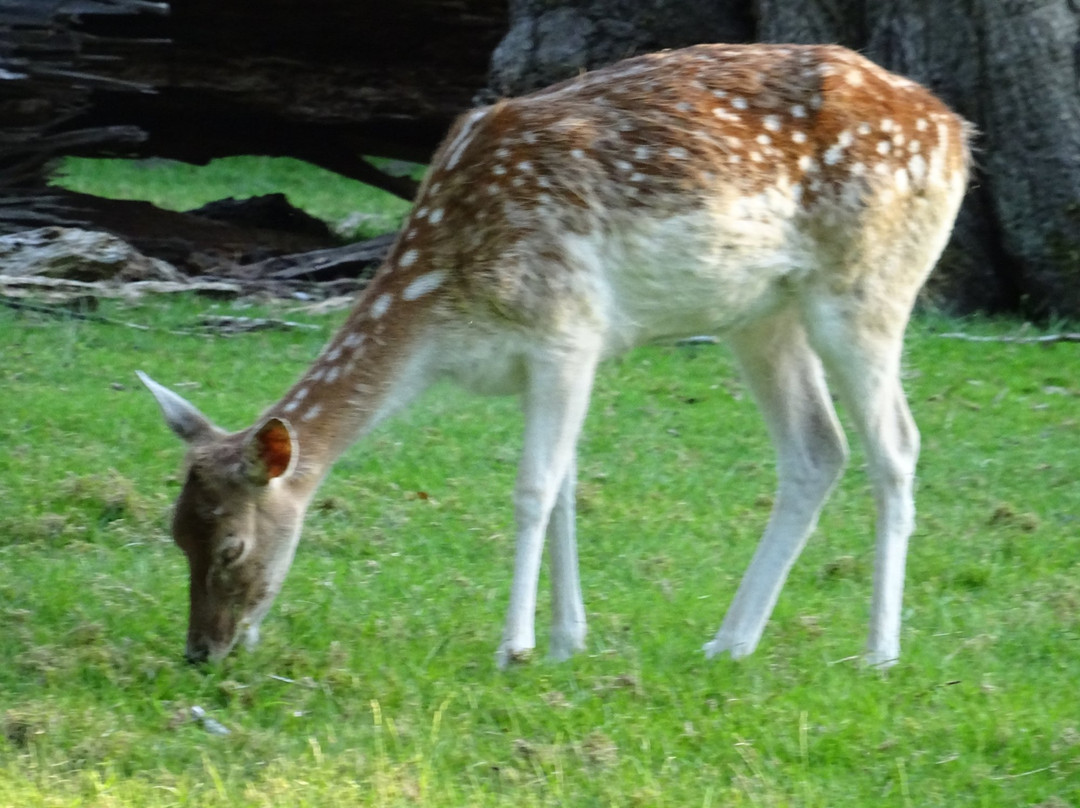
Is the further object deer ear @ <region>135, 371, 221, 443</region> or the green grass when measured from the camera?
deer ear @ <region>135, 371, 221, 443</region>

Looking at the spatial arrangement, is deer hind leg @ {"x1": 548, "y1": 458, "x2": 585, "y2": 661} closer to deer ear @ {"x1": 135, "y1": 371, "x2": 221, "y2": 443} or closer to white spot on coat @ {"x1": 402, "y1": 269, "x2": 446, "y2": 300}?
white spot on coat @ {"x1": 402, "y1": 269, "x2": 446, "y2": 300}

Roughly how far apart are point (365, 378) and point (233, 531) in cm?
66

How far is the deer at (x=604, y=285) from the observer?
5.24m

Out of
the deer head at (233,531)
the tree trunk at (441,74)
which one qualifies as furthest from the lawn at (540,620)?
the tree trunk at (441,74)

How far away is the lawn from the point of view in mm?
4363

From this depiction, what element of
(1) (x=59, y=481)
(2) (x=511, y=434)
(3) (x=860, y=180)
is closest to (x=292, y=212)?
(2) (x=511, y=434)

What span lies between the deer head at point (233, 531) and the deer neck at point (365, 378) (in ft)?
0.52

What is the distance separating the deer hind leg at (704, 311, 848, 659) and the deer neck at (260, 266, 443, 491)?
1.28 m

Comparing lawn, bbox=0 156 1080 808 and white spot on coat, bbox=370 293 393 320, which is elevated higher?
white spot on coat, bbox=370 293 393 320

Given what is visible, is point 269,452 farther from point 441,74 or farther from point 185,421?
point 441,74

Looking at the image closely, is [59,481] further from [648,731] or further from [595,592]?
[648,731]

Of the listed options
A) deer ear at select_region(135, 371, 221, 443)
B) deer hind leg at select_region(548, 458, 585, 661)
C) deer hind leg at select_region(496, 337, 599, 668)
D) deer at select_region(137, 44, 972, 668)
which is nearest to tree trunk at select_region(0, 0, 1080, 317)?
deer at select_region(137, 44, 972, 668)

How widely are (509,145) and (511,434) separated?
321cm

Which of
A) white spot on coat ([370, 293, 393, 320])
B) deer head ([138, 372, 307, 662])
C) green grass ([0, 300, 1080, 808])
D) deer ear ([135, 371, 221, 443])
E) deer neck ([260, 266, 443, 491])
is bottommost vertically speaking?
green grass ([0, 300, 1080, 808])
